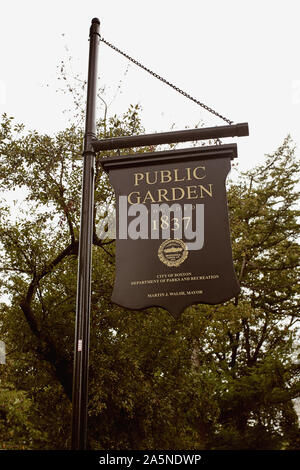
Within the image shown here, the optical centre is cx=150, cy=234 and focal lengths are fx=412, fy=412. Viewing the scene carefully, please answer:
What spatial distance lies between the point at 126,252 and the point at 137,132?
683cm

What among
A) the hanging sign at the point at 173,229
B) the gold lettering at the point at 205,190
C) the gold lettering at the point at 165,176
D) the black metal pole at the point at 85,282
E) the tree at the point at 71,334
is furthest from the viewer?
the tree at the point at 71,334

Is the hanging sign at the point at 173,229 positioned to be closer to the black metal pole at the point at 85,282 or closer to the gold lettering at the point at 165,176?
the gold lettering at the point at 165,176

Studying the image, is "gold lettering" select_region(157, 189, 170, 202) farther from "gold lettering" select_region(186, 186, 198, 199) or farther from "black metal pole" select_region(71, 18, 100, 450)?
"black metal pole" select_region(71, 18, 100, 450)

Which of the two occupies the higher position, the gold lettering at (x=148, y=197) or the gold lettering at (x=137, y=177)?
the gold lettering at (x=137, y=177)

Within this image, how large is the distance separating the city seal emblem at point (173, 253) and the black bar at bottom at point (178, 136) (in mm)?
1046

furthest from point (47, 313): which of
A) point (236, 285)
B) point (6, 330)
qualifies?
point (236, 285)

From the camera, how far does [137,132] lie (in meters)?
9.80

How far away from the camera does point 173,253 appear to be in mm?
3352

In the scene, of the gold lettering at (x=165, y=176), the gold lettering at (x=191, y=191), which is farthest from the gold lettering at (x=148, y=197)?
the gold lettering at (x=191, y=191)

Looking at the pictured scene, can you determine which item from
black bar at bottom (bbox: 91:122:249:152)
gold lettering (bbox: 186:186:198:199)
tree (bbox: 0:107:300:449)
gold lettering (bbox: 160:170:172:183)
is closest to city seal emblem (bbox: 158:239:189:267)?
gold lettering (bbox: 186:186:198:199)

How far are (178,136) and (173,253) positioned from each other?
3.89ft

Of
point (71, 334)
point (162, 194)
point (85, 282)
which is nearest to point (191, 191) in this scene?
point (162, 194)

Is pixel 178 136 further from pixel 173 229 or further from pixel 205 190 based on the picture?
pixel 173 229

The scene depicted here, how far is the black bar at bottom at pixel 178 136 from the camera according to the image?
370 centimetres
